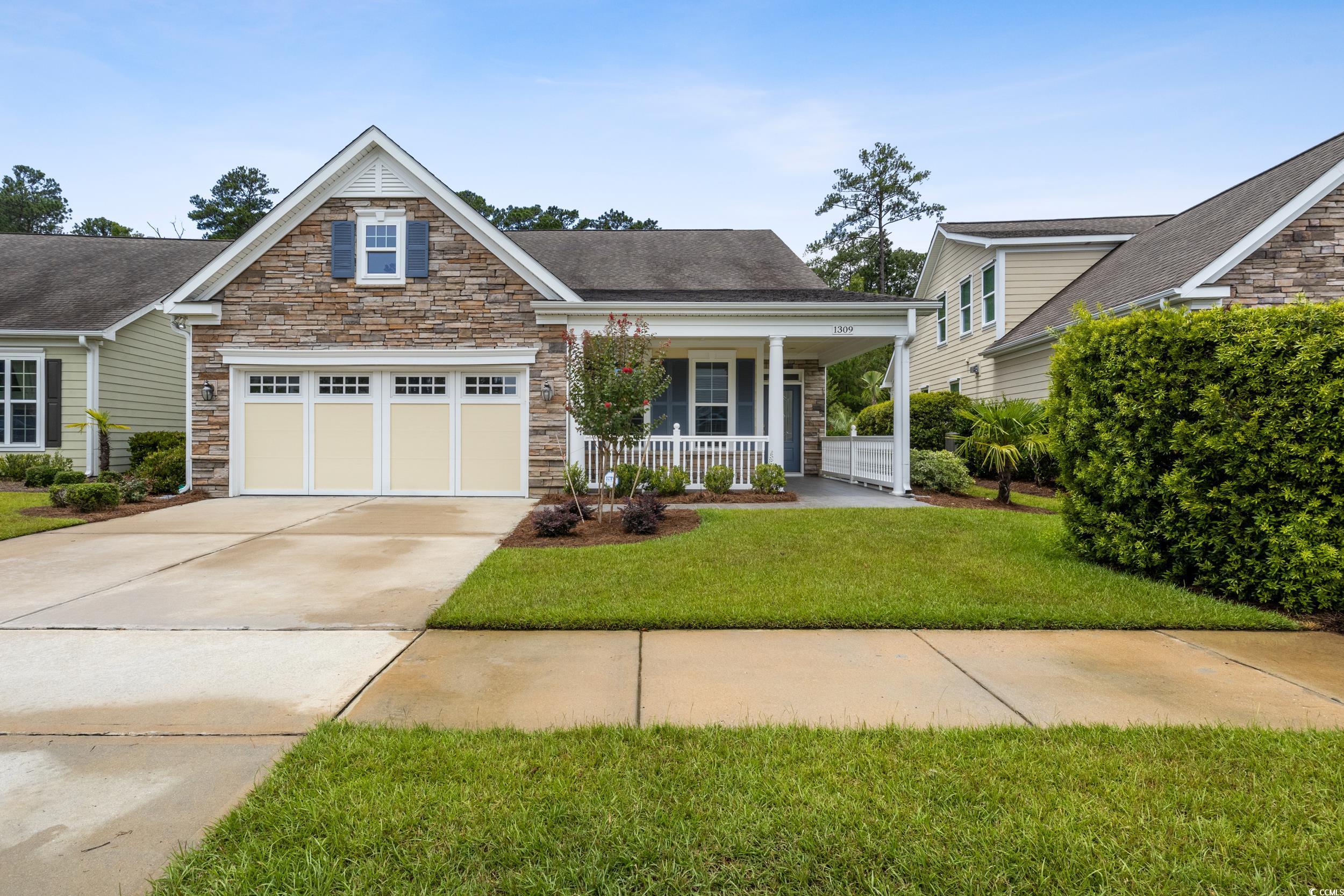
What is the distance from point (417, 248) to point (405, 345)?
174 centimetres

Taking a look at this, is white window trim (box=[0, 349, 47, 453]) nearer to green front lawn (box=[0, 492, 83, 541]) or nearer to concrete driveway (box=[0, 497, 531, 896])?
green front lawn (box=[0, 492, 83, 541])

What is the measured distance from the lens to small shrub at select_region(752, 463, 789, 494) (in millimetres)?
10742

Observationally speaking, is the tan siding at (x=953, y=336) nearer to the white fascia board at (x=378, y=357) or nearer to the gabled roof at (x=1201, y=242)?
the gabled roof at (x=1201, y=242)

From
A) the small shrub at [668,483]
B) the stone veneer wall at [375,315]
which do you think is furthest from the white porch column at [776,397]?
the stone veneer wall at [375,315]

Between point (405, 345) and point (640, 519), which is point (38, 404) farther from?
point (640, 519)

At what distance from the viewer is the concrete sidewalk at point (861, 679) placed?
3.01 metres

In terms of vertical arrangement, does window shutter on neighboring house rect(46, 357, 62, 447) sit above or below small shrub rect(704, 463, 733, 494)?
above

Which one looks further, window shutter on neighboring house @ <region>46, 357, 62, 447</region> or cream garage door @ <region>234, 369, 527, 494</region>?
window shutter on neighboring house @ <region>46, 357, 62, 447</region>

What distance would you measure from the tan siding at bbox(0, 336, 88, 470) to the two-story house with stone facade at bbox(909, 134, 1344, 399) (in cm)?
1737

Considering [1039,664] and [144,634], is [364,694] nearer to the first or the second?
[144,634]

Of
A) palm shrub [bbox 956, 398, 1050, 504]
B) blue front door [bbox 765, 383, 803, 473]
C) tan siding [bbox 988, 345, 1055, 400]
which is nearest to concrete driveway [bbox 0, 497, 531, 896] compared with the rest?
palm shrub [bbox 956, 398, 1050, 504]

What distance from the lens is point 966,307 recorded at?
1825 cm

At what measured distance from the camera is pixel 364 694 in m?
3.27

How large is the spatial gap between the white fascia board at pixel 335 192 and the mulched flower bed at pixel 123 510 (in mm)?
3365
